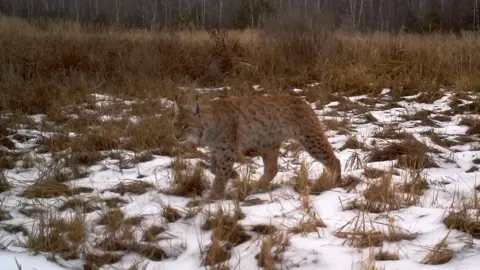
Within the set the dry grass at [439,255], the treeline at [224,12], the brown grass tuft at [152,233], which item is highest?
the treeline at [224,12]

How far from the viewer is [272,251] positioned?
13.6ft

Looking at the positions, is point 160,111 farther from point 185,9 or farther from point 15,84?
point 185,9

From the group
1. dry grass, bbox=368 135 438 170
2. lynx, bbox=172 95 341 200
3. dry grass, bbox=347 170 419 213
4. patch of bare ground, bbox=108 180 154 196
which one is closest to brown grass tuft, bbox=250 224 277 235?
dry grass, bbox=347 170 419 213

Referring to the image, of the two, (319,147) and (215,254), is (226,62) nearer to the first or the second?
(319,147)

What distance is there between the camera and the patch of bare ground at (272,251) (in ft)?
13.1

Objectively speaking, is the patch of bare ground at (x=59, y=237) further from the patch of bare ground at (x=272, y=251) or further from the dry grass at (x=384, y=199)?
the dry grass at (x=384, y=199)

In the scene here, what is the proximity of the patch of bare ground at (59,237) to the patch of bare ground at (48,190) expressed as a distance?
0.90 metres

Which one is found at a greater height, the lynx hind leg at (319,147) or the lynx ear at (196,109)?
the lynx ear at (196,109)

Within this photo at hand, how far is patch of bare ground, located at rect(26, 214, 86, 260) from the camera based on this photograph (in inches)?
166

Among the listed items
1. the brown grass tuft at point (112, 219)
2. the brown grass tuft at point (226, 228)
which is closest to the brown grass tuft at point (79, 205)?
the brown grass tuft at point (112, 219)

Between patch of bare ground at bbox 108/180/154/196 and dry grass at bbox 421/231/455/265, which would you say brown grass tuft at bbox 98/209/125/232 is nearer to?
patch of bare ground at bbox 108/180/154/196

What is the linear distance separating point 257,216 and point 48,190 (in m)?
2.21

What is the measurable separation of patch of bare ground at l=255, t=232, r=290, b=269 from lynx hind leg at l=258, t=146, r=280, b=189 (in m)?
1.51

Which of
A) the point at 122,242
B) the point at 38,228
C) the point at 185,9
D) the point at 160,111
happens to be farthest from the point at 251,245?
the point at 185,9
